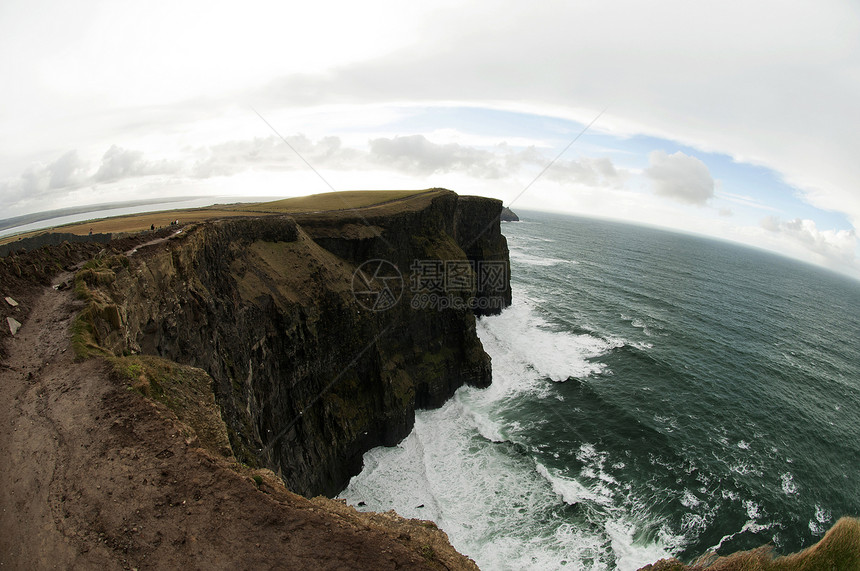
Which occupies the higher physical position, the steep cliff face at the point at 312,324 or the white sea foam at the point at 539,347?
the steep cliff face at the point at 312,324

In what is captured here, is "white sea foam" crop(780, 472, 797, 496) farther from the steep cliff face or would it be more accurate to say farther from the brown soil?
the brown soil

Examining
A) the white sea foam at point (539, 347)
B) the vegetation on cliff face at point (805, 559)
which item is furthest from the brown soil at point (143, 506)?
the white sea foam at point (539, 347)

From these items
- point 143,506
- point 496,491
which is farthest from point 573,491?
point 143,506

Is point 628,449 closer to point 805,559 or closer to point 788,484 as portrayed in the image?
point 788,484

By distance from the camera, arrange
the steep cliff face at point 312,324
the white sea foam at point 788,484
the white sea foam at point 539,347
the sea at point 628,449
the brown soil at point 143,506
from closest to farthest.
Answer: the brown soil at point 143,506
the steep cliff face at point 312,324
the sea at point 628,449
the white sea foam at point 788,484
the white sea foam at point 539,347

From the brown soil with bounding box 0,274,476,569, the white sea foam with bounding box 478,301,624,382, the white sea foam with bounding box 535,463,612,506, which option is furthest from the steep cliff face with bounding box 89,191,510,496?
the white sea foam with bounding box 535,463,612,506

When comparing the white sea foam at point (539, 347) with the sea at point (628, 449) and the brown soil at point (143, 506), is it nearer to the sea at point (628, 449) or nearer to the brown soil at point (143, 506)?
the sea at point (628, 449)
